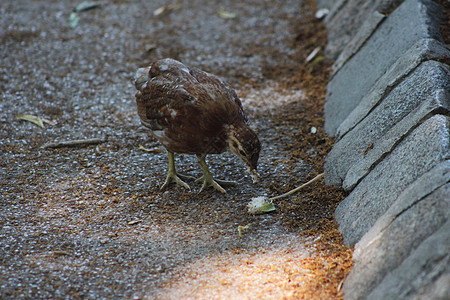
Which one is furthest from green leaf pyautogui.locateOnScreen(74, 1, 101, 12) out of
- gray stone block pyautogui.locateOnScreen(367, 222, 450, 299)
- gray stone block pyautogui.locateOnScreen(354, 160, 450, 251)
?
gray stone block pyautogui.locateOnScreen(367, 222, 450, 299)

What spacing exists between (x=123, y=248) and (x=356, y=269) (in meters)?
1.72

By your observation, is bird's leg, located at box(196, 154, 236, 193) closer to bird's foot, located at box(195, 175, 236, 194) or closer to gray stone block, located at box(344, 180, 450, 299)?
bird's foot, located at box(195, 175, 236, 194)

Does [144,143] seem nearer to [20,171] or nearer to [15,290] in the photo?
[20,171]

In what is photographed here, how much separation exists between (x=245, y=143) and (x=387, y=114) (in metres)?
1.27

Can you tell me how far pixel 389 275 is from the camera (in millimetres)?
2432

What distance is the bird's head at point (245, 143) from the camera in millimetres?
3660

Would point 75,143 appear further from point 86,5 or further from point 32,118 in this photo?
point 86,5

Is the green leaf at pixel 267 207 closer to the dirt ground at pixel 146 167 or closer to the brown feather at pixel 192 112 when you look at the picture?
the dirt ground at pixel 146 167

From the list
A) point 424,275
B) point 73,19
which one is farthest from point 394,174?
point 73,19

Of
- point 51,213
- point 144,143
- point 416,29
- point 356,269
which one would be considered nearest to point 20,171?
point 51,213

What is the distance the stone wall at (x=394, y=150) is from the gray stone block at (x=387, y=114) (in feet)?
0.04

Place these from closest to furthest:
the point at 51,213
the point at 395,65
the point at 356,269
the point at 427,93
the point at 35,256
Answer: the point at 356,269 < the point at 35,256 < the point at 427,93 < the point at 51,213 < the point at 395,65

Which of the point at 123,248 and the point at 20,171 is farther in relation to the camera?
the point at 20,171

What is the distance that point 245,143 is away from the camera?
12.0 feet
